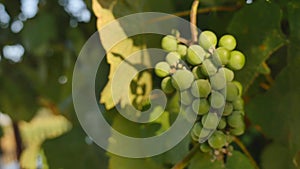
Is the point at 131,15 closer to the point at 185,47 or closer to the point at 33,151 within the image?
the point at 185,47

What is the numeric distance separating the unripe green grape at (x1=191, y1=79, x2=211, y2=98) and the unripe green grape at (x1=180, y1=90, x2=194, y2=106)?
1cm

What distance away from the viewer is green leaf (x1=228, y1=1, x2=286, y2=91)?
1.81ft

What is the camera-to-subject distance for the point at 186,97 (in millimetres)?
458

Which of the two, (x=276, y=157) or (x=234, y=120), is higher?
(x=234, y=120)

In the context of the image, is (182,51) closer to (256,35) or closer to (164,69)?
(164,69)

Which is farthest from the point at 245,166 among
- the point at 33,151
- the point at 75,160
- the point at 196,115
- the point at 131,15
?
the point at 33,151

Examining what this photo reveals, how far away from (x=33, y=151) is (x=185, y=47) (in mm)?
672

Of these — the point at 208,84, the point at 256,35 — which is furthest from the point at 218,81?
the point at 256,35

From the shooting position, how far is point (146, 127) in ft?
1.91

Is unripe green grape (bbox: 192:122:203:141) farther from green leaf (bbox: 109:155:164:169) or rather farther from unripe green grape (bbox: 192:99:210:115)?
green leaf (bbox: 109:155:164:169)

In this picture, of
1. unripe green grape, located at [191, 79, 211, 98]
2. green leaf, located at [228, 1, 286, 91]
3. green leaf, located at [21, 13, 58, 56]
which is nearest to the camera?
unripe green grape, located at [191, 79, 211, 98]

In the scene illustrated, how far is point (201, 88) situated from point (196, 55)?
27 mm

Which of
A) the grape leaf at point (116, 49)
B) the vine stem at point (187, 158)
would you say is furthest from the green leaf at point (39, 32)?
the vine stem at point (187, 158)

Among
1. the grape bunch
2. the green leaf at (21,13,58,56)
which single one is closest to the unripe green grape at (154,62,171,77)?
the grape bunch
